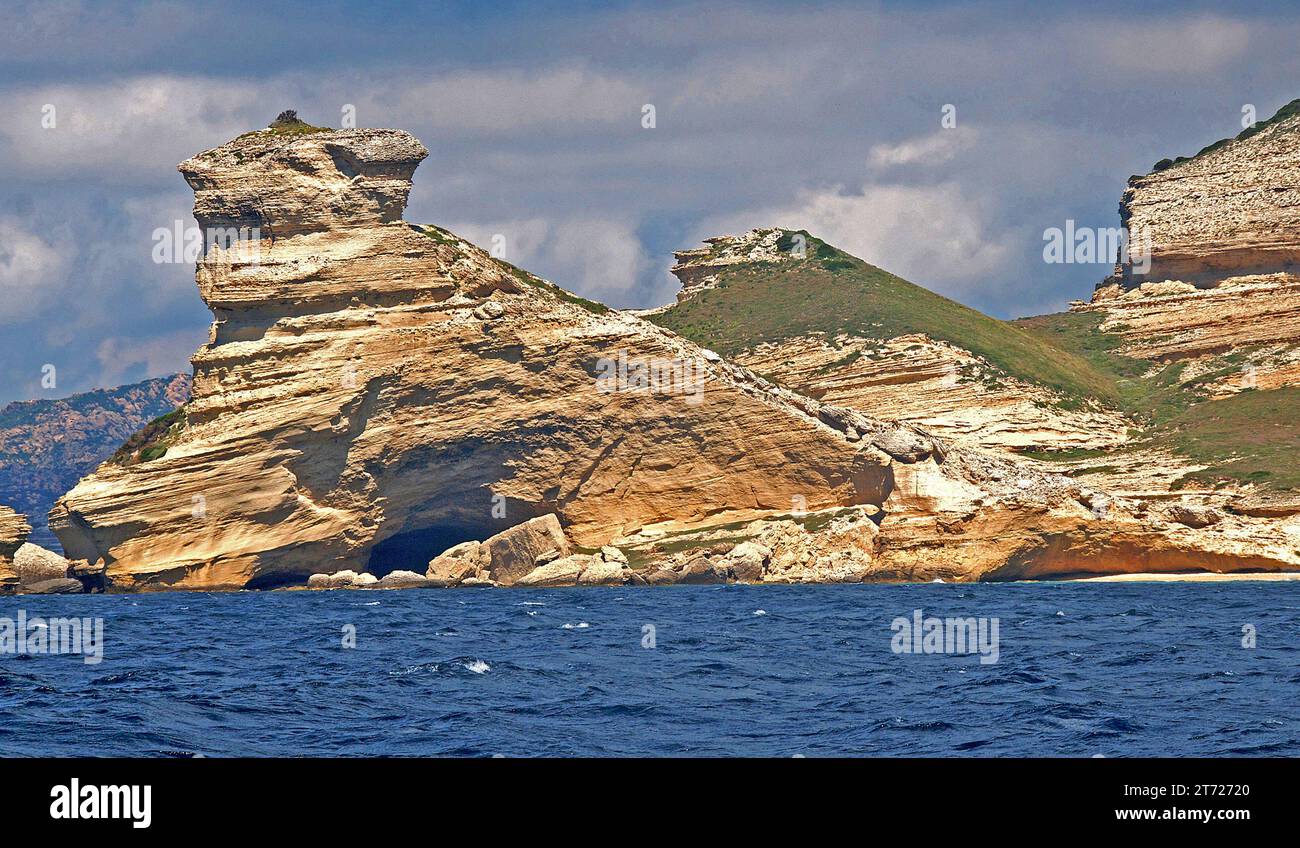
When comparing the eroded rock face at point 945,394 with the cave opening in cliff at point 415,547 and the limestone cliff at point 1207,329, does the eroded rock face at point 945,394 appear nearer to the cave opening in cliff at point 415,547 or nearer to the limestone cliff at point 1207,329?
the limestone cliff at point 1207,329

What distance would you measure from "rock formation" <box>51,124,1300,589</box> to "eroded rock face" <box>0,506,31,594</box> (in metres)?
3.35

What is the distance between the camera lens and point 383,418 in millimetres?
80312

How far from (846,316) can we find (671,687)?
9115 cm

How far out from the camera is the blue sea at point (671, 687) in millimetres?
24297

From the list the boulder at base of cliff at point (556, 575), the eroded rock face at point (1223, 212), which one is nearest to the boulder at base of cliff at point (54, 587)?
the boulder at base of cliff at point (556, 575)

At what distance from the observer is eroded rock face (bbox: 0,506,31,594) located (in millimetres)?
79000

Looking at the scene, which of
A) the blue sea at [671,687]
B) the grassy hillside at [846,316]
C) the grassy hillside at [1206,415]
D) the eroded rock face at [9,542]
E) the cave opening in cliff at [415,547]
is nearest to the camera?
the blue sea at [671,687]

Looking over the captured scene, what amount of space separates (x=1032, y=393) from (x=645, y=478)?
116 ft

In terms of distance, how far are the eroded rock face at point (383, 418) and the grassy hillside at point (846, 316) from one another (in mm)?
34138

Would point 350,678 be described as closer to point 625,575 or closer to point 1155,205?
point 625,575

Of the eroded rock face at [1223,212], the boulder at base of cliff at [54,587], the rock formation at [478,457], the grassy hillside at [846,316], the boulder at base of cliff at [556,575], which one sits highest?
the eroded rock face at [1223,212]

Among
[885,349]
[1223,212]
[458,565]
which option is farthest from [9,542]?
[1223,212]

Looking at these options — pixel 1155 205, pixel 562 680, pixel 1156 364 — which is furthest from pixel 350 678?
pixel 1155 205

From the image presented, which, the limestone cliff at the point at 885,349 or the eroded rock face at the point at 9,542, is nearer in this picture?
the eroded rock face at the point at 9,542
